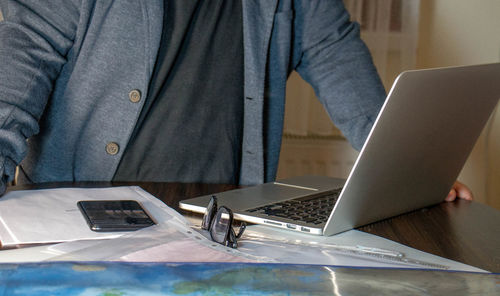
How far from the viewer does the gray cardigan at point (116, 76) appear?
1.07 m

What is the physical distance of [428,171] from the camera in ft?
3.12

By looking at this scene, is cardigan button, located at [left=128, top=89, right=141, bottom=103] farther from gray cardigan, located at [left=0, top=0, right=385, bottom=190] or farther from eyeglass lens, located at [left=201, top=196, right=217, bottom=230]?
eyeglass lens, located at [left=201, top=196, right=217, bottom=230]

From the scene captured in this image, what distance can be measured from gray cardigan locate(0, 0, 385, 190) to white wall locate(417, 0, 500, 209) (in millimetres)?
1438

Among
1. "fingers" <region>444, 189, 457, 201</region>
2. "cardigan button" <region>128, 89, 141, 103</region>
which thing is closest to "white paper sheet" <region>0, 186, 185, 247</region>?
"cardigan button" <region>128, 89, 141, 103</region>

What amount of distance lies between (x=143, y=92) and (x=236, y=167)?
1.02 ft

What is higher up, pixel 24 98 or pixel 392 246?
pixel 24 98

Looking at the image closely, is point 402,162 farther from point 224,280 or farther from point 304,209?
point 224,280

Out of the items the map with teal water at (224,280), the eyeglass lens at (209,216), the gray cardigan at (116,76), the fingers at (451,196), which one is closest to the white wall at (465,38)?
the gray cardigan at (116,76)

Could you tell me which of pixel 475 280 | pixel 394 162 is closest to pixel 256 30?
pixel 394 162

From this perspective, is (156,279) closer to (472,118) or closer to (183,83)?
(472,118)

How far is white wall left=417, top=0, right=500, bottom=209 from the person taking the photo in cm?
274

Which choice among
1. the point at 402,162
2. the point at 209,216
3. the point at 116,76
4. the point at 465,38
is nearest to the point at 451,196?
Answer: the point at 402,162

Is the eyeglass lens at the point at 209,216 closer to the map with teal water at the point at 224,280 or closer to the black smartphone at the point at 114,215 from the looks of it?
the black smartphone at the point at 114,215

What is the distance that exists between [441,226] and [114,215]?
0.49m
